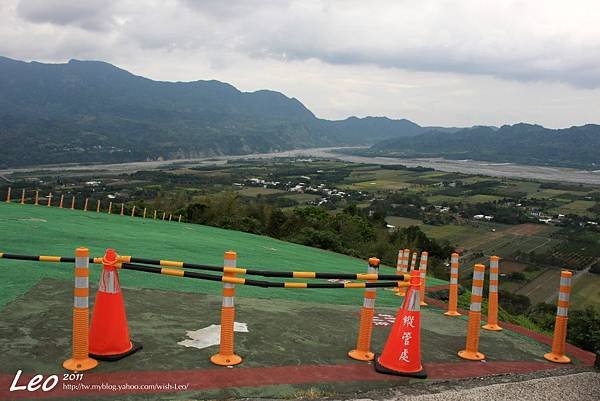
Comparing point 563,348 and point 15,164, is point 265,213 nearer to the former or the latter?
point 563,348

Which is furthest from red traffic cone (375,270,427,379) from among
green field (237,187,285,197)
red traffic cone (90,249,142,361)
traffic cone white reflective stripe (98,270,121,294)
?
green field (237,187,285,197)

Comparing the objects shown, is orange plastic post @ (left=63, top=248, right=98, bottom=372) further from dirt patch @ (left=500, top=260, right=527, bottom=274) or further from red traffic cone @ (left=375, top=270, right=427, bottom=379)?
dirt patch @ (left=500, top=260, right=527, bottom=274)

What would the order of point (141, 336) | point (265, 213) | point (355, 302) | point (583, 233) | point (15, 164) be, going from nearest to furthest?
point (141, 336)
point (355, 302)
point (265, 213)
point (583, 233)
point (15, 164)

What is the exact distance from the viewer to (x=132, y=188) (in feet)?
305

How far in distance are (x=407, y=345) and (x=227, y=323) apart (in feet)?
6.40

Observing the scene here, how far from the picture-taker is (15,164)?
6196 inches

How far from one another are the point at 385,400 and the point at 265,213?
39956 mm

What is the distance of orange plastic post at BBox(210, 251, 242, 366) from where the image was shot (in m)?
5.59

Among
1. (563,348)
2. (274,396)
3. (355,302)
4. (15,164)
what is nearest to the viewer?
(274,396)

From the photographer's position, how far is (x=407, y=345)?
5.87 meters

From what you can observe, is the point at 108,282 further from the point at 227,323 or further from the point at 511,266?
the point at 511,266

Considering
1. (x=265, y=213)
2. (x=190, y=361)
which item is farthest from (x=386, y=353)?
(x=265, y=213)

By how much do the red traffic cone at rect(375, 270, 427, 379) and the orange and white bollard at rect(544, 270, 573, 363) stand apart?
2176mm

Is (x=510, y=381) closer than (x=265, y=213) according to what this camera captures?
Yes
